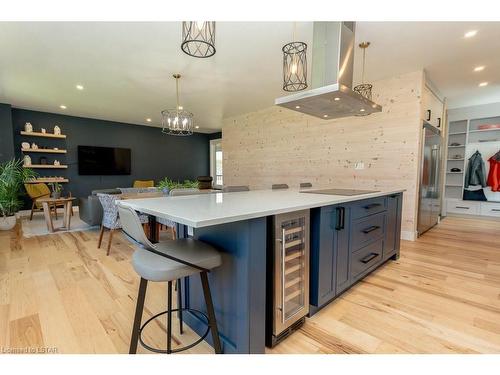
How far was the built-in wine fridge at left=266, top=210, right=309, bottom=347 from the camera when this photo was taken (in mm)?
1399

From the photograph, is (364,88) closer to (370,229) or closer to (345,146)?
(345,146)

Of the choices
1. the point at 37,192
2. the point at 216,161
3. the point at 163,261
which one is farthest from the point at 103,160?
the point at 163,261

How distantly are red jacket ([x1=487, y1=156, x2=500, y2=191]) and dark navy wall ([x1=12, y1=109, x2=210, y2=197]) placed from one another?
324 inches

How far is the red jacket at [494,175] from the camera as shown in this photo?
5.38 metres

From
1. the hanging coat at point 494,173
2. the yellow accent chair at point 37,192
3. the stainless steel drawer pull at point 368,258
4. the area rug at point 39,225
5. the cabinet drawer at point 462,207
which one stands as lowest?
the area rug at point 39,225

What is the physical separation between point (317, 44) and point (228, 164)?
485 centimetres

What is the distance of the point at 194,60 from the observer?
3.33 m

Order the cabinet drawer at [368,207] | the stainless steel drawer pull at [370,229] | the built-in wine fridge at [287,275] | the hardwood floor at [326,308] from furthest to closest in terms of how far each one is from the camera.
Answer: the stainless steel drawer pull at [370,229], the cabinet drawer at [368,207], the hardwood floor at [326,308], the built-in wine fridge at [287,275]

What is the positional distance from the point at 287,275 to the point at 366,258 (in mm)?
1106

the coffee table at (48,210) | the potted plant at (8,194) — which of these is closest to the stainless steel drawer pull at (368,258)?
the coffee table at (48,210)

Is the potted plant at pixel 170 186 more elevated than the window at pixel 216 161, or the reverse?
the window at pixel 216 161

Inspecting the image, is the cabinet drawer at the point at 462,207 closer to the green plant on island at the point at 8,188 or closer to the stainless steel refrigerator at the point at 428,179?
the stainless steel refrigerator at the point at 428,179

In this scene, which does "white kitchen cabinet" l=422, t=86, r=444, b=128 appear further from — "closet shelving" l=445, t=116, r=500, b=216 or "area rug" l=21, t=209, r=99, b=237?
"area rug" l=21, t=209, r=99, b=237

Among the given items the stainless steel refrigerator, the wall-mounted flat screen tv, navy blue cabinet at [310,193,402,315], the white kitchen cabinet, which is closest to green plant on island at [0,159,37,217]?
the wall-mounted flat screen tv
